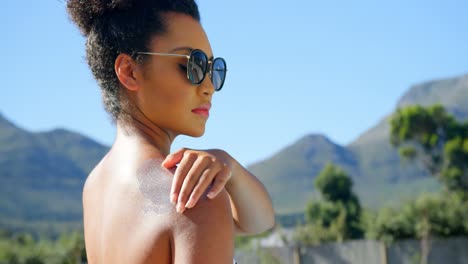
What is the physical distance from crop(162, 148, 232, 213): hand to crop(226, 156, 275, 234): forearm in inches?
8.6

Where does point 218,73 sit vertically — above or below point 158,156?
above

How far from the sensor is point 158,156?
44.9 inches

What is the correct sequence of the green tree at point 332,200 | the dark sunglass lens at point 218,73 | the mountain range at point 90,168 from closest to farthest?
the dark sunglass lens at point 218,73, the green tree at point 332,200, the mountain range at point 90,168

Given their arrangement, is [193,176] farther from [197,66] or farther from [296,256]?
[296,256]

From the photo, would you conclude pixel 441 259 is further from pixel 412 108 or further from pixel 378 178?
pixel 378 178

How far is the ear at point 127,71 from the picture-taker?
1207mm

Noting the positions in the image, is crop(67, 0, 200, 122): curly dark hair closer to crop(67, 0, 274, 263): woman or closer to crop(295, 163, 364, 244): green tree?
crop(67, 0, 274, 263): woman

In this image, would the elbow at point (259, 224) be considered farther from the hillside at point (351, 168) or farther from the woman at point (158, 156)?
the hillside at point (351, 168)

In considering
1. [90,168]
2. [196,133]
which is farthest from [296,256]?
[90,168]

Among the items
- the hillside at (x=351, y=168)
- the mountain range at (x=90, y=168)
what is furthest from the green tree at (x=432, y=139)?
the hillside at (x=351, y=168)

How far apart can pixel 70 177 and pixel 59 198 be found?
14.0m

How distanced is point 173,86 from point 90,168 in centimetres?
11917

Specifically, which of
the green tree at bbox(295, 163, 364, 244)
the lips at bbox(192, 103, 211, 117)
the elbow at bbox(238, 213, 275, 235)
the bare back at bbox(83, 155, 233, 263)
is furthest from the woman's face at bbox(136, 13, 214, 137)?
the green tree at bbox(295, 163, 364, 244)

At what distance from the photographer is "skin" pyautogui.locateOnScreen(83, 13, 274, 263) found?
3.18ft
